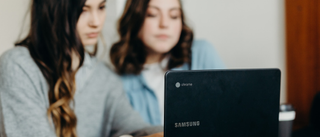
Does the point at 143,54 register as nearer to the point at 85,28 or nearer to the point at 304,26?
the point at 85,28

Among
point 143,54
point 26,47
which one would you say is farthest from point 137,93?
point 26,47

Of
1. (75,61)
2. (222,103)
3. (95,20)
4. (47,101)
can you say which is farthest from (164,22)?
(222,103)

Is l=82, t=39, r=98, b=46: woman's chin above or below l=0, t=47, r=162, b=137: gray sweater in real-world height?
above

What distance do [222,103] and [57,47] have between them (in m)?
0.65

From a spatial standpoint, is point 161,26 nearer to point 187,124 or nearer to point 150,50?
point 150,50

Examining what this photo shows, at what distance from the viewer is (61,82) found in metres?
1.03

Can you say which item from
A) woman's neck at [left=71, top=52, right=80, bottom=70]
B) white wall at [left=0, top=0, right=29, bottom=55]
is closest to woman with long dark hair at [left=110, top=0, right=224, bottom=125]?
woman's neck at [left=71, top=52, right=80, bottom=70]

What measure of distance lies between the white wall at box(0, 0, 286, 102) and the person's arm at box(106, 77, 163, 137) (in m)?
0.20

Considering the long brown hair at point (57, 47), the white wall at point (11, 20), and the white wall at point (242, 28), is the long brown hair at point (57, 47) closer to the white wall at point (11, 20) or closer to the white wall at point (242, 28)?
the white wall at point (11, 20)

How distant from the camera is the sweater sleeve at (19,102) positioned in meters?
0.88

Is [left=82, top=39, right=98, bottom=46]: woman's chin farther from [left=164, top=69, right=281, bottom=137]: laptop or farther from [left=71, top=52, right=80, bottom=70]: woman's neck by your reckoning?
[left=164, top=69, right=281, bottom=137]: laptop

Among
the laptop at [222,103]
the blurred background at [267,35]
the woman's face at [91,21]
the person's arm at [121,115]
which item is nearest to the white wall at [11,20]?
the woman's face at [91,21]

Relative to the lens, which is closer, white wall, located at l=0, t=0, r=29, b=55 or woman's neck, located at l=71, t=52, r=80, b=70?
white wall, located at l=0, t=0, r=29, b=55

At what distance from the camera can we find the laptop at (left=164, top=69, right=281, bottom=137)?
562 mm
